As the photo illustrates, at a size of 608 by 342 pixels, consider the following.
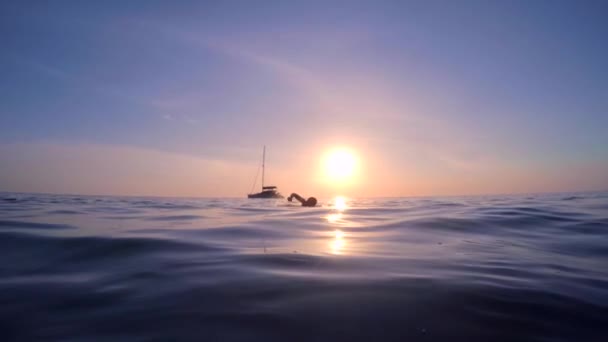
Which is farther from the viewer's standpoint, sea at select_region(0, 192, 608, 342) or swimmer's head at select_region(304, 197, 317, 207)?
swimmer's head at select_region(304, 197, 317, 207)

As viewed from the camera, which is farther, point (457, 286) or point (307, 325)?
point (457, 286)

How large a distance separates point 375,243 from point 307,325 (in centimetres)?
414

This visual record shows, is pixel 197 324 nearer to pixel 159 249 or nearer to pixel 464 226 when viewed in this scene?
pixel 159 249

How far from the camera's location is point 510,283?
11.4 ft

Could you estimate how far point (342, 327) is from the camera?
7.86 feet

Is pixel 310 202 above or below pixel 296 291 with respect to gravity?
above

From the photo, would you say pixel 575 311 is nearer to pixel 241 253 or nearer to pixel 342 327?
pixel 342 327

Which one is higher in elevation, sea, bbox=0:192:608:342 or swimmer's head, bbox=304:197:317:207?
swimmer's head, bbox=304:197:317:207

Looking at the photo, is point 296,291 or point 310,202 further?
point 310,202

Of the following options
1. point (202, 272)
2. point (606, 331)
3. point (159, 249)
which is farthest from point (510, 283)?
point (159, 249)

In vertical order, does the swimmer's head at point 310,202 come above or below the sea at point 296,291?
above

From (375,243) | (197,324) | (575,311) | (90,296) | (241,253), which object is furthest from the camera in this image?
(375,243)

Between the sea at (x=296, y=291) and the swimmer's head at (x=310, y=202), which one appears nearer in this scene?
the sea at (x=296, y=291)

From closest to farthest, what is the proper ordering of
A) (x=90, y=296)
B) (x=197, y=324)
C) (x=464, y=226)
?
(x=197, y=324), (x=90, y=296), (x=464, y=226)
